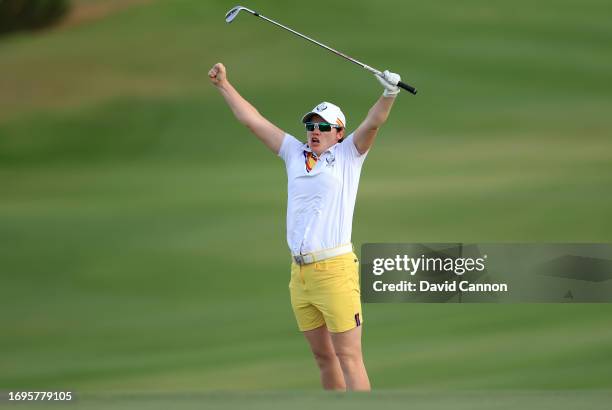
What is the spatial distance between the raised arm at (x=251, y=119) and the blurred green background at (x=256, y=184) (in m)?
2.98

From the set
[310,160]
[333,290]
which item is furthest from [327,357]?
[310,160]

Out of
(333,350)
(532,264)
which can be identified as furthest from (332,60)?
(333,350)

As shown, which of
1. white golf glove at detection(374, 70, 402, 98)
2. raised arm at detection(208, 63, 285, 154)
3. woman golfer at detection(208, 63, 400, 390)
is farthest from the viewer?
raised arm at detection(208, 63, 285, 154)

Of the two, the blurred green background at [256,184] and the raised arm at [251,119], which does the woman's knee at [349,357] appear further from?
the blurred green background at [256,184]

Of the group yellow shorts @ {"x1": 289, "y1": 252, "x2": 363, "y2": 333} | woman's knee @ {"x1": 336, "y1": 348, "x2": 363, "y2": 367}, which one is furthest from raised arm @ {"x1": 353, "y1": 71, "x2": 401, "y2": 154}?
woman's knee @ {"x1": 336, "y1": 348, "x2": 363, "y2": 367}

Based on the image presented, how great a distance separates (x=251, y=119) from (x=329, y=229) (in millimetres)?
631

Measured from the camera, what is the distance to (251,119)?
17.8 feet

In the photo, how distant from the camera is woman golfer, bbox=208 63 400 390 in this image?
516cm

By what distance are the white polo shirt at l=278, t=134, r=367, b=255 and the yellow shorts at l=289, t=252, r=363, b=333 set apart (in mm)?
78

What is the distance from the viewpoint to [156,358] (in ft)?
27.6

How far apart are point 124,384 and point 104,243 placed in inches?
73.6

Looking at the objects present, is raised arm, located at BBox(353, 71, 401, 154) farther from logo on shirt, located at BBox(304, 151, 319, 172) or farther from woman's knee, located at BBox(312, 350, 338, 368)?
woman's knee, located at BBox(312, 350, 338, 368)

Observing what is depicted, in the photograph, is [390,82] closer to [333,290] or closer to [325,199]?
[325,199]

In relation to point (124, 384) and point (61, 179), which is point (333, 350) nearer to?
point (124, 384)
